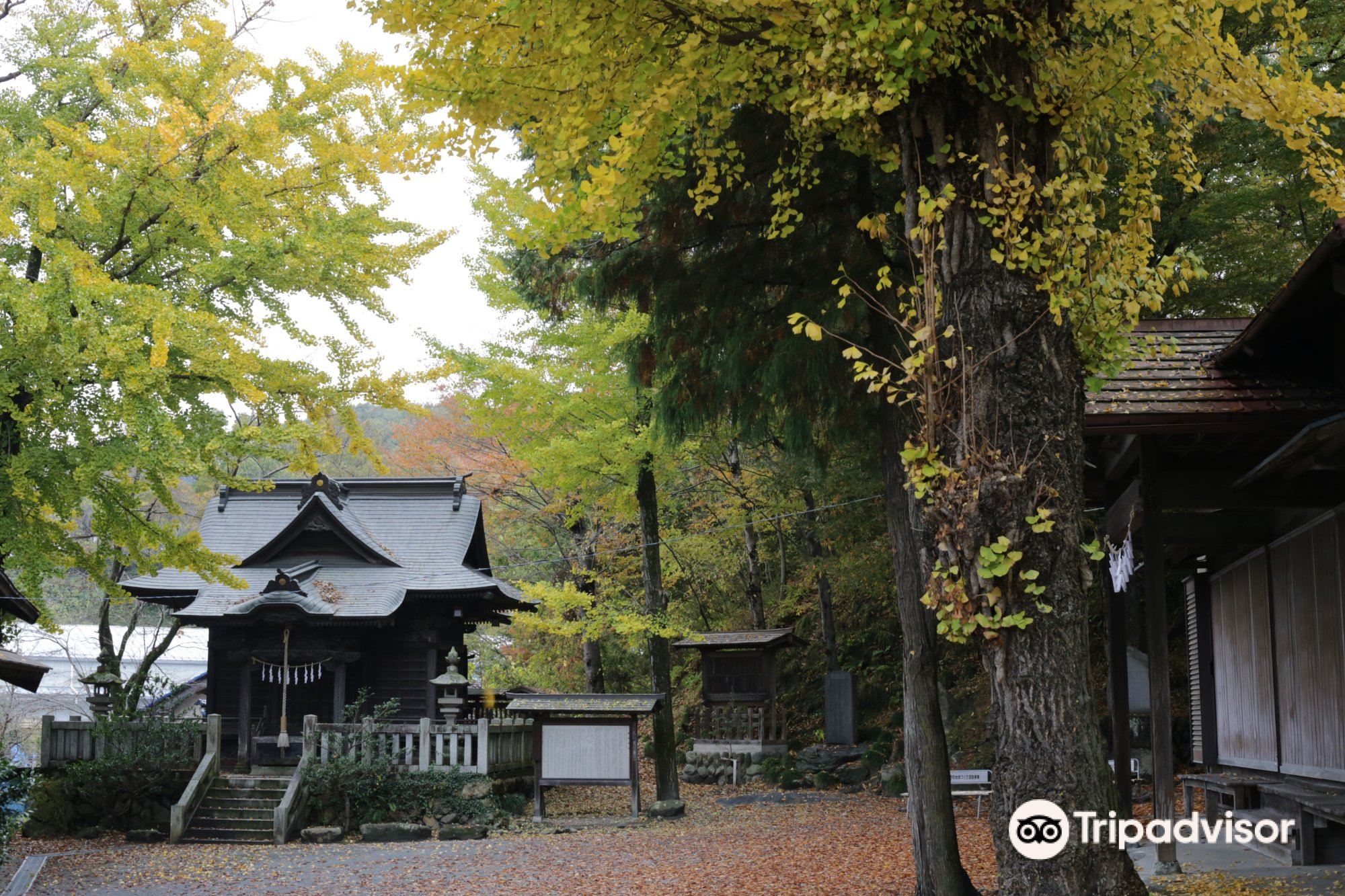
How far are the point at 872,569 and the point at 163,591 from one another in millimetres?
13807

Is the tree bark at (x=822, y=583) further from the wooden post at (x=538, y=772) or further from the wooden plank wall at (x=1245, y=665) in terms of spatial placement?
the wooden plank wall at (x=1245, y=665)

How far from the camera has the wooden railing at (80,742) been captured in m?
16.6

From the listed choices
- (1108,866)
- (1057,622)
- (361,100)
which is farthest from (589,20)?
(361,100)

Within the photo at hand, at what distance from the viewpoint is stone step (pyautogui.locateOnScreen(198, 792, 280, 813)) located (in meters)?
16.2

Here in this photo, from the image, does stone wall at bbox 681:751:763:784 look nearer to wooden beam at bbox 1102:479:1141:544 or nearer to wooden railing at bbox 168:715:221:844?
wooden railing at bbox 168:715:221:844

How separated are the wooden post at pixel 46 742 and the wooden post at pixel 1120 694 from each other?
1541cm

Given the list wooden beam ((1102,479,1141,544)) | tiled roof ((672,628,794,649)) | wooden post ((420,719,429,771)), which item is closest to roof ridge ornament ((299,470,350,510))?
wooden post ((420,719,429,771))

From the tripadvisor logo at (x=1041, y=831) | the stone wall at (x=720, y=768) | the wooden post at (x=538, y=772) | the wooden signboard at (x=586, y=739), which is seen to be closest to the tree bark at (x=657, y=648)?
the wooden signboard at (x=586, y=739)

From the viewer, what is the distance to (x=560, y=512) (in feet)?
91.4

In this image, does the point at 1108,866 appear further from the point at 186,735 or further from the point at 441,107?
→ the point at 186,735

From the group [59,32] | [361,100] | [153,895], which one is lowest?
[153,895]

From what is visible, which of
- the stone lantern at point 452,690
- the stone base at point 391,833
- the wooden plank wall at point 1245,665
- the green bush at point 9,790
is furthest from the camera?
the stone lantern at point 452,690

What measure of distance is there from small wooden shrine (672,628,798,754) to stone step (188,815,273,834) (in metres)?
9.58

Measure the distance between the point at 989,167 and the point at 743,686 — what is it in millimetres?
19125
